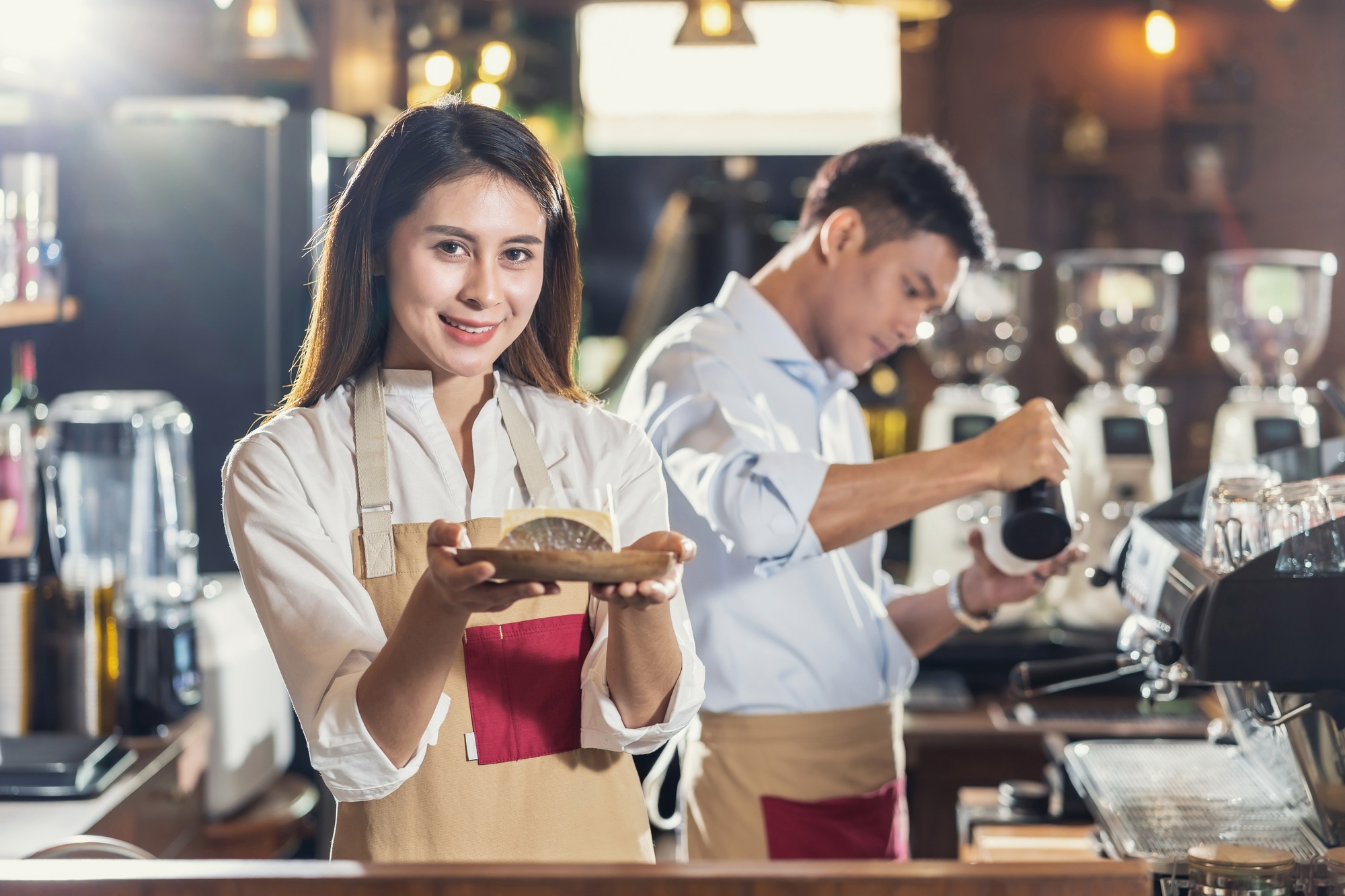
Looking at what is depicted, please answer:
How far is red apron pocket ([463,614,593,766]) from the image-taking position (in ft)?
3.92

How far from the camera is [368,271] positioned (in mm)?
1185

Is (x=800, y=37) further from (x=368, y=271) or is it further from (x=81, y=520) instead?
(x=368, y=271)

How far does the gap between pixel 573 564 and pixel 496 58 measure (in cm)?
331

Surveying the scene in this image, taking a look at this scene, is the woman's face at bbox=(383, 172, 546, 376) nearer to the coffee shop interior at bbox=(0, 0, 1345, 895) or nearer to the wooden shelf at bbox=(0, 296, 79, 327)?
the coffee shop interior at bbox=(0, 0, 1345, 895)

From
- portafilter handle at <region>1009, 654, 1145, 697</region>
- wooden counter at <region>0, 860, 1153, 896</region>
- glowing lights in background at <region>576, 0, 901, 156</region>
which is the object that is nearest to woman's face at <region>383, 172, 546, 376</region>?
wooden counter at <region>0, 860, 1153, 896</region>

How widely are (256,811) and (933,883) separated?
209 cm

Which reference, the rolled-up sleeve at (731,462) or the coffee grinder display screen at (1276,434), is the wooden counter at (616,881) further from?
the coffee grinder display screen at (1276,434)

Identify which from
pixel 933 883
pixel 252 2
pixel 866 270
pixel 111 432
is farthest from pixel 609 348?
pixel 933 883

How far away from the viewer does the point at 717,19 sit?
2283mm

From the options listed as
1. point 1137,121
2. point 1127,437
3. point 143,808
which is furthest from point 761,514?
point 1137,121

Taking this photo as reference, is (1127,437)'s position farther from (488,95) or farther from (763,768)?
(488,95)

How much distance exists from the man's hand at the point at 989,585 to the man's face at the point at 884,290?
0.32 meters

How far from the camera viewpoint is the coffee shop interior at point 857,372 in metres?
Answer: 1.38

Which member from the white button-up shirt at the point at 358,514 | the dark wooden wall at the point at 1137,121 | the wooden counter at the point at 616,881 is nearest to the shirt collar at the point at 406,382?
the white button-up shirt at the point at 358,514
